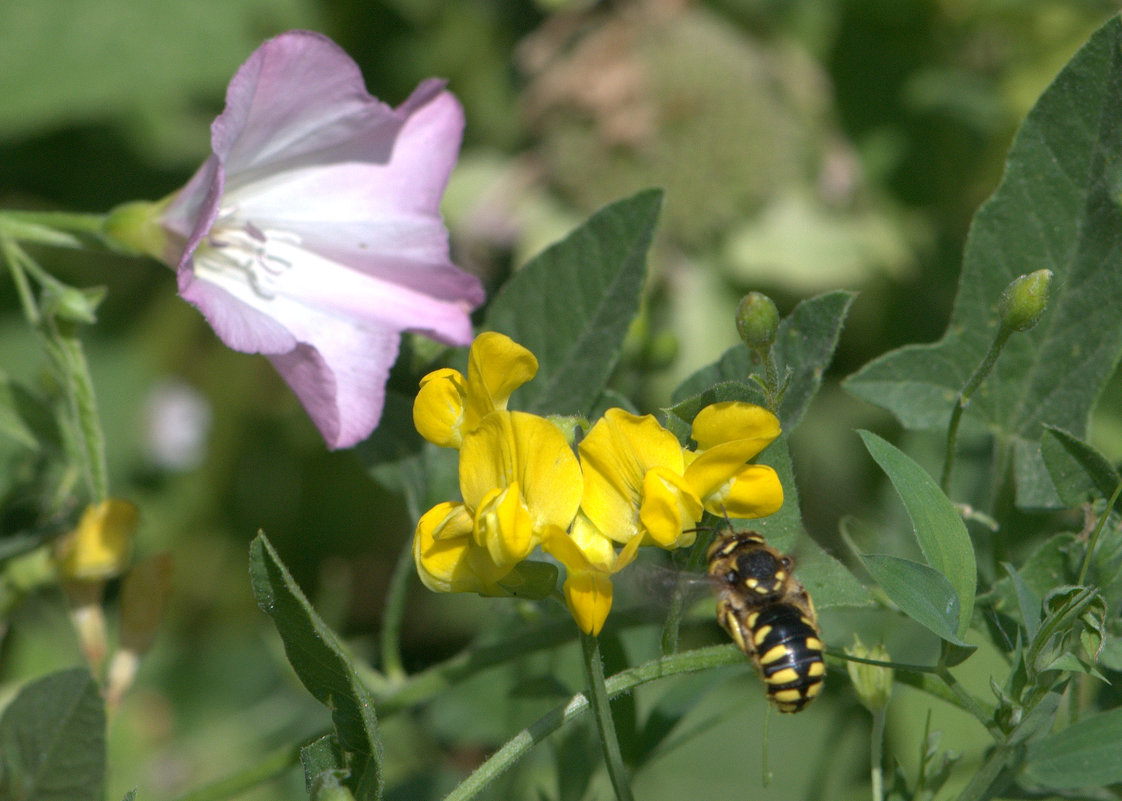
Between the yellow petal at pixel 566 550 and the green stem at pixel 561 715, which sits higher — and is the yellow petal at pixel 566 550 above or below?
above

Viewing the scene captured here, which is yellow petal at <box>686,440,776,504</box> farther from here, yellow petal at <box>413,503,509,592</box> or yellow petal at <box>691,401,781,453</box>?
yellow petal at <box>413,503,509,592</box>

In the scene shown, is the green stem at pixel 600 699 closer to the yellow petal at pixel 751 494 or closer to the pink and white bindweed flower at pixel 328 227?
the yellow petal at pixel 751 494

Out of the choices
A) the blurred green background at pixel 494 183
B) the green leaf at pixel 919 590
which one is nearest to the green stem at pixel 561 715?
the green leaf at pixel 919 590

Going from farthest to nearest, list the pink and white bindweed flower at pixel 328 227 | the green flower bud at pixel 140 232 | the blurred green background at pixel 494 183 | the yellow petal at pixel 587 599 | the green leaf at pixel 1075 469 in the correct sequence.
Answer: the blurred green background at pixel 494 183, the green flower bud at pixel 140 232, the pink and white bindweed flower at pixel 328 227, the green leaf at pixel 1075 469, the yellow petal at pixel 587 599

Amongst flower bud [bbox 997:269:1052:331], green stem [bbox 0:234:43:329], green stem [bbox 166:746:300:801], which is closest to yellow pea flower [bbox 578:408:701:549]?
flower bud [bbox 997:269:1052:331]

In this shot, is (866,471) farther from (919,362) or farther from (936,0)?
(919,362)

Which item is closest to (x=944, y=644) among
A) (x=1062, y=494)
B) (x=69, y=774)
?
(x=1062, y=494)

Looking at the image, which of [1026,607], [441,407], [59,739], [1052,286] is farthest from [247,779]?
[1052,286]
